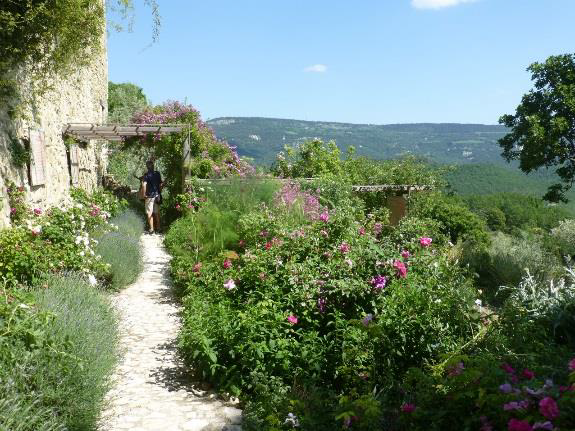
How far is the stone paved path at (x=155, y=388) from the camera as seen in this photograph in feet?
11.2

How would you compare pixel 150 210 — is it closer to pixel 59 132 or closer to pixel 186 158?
pixel 186 158

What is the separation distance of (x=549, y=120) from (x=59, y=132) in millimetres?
12311

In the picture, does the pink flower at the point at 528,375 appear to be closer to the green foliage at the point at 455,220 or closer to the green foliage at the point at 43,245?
the green foliage at the point at 43,245

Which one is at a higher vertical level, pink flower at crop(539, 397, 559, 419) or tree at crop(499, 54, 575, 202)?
tree at crop(499, 54, 575, 202)

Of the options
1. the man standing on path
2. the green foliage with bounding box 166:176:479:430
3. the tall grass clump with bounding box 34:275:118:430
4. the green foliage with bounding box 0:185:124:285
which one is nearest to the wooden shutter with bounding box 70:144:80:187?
the man standing on path

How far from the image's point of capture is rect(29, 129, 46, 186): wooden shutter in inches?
265

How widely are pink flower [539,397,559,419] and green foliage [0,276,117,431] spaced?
7.70ft

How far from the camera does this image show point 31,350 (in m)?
3.18

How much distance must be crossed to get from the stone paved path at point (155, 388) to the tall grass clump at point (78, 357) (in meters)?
0.21

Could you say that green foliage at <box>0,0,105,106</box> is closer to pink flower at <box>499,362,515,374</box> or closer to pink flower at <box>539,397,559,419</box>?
pink flower at <box>499,362,515,374</box>

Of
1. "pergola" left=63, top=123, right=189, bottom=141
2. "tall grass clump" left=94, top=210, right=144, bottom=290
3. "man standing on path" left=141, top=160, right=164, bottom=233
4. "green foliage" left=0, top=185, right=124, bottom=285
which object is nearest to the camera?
"green foliage" left=0, top=185, right=124, bottom=285

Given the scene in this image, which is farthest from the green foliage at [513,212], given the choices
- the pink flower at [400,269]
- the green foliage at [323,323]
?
the pink flower at [400,269]

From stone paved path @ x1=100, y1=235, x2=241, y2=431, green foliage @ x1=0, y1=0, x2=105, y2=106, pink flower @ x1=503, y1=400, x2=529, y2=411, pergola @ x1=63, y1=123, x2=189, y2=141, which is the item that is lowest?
stone paved path @ x1=100, y1=235, x2=241, y2=431

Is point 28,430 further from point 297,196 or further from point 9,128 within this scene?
point 297,196
